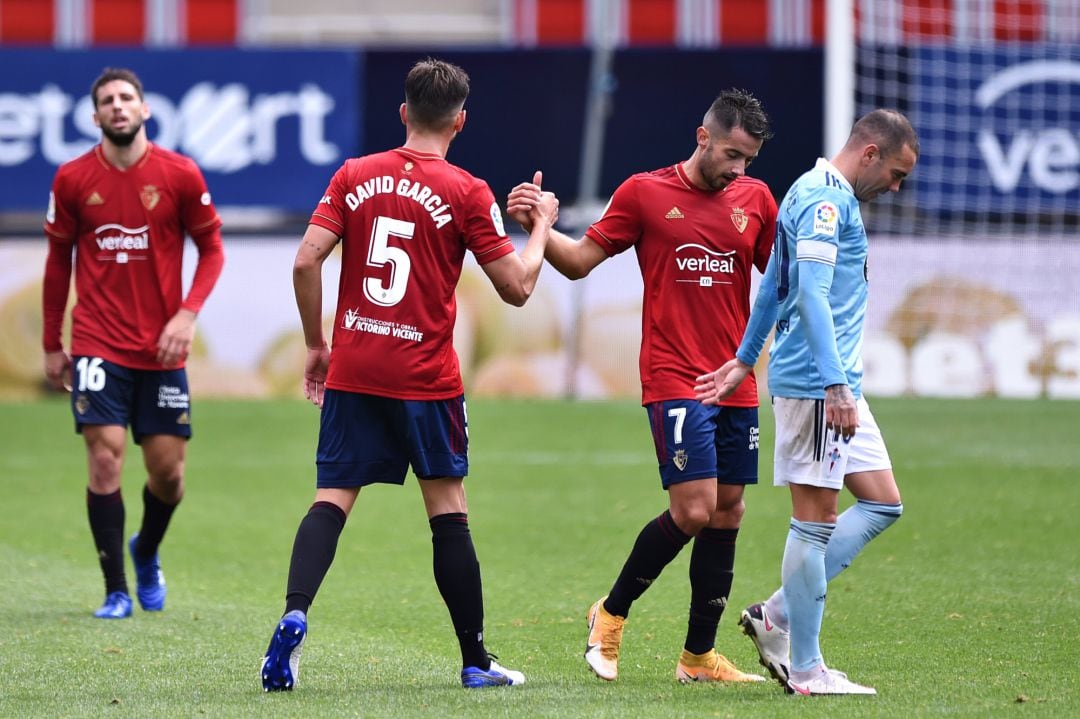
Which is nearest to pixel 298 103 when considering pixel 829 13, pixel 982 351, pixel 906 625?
pixel 829 13

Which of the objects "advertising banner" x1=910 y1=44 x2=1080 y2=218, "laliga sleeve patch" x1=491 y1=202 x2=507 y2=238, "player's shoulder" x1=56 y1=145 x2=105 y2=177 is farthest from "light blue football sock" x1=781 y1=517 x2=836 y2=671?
"advertising banner" x1=910 y1=44 x2=1080 y2=218

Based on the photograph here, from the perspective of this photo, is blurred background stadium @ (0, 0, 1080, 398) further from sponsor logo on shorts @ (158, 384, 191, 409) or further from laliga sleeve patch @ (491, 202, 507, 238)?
laliga sleeve patch @ (491, 202, 507, 238)

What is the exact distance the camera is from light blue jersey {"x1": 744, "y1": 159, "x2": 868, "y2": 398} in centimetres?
511

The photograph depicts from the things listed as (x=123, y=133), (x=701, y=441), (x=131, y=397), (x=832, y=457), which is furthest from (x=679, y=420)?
(x=123, y=133)

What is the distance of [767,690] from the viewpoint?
18.0ft

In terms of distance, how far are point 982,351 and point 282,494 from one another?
8.80 meters

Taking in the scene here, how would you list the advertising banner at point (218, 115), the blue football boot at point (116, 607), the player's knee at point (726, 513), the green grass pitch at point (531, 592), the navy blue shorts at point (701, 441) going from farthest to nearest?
the advertising banner at point (218, 115), the blue football boot at point (116, 607), the player's knee at point (726, 513), the navy blue shorts at point (701, 441), the green grass pitch at point (531, 592)

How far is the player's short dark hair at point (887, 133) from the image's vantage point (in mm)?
5395

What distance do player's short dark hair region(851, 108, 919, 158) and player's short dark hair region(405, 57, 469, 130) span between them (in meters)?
1.38

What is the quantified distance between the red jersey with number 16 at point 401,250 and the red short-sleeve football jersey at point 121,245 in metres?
2.03

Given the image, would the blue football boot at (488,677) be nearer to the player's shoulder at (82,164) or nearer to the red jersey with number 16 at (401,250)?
the red jersey with number 16 at (401,250)

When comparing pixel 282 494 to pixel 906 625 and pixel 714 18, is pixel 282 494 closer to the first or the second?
pixel 906 625

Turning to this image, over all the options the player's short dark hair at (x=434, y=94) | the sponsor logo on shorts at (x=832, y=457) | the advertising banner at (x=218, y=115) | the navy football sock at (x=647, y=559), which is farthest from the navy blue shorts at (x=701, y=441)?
the advertising banner at (x=218, y=115)

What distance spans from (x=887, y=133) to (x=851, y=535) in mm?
1415
